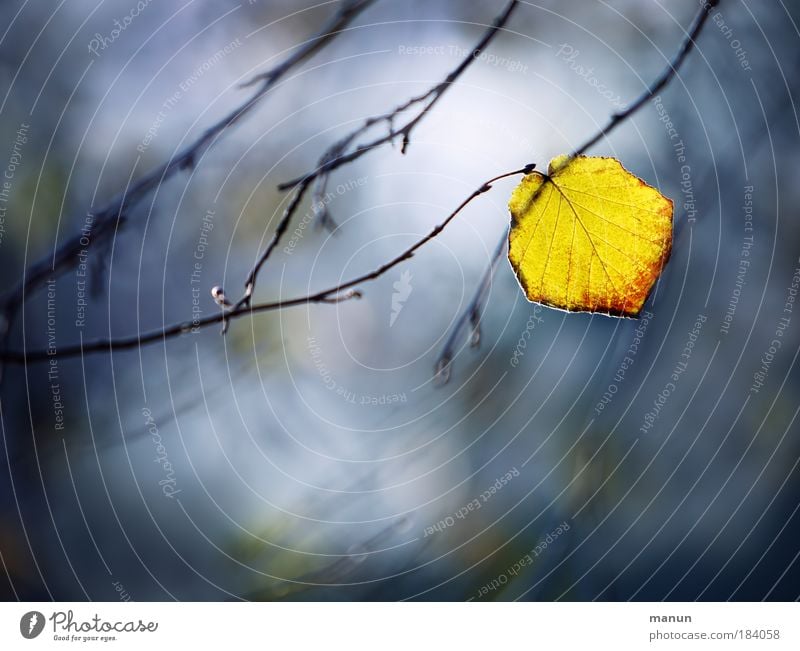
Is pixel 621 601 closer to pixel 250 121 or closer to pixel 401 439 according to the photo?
pixel 401 439

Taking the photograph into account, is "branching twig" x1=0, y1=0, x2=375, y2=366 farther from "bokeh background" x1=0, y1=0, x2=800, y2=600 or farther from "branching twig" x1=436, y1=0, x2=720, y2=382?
"branching twig" x1=436, y1=0, x2=720, y2=382

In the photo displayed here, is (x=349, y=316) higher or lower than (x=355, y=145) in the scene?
lower

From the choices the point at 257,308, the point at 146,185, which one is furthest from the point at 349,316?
the point at 146,185

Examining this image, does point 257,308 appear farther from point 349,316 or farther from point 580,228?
point 580,228

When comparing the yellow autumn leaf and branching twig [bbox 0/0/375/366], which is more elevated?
branching twig [bbox 0/0/375/366]

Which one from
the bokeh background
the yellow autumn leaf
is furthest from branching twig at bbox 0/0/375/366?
the yellow autumn leaf

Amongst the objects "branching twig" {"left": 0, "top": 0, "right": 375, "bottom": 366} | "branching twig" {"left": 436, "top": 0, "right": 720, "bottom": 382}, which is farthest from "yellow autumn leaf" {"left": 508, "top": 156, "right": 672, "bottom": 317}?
"branching twig" {"left": 0, "top": 0, "right": 375, "bottom": 366}
